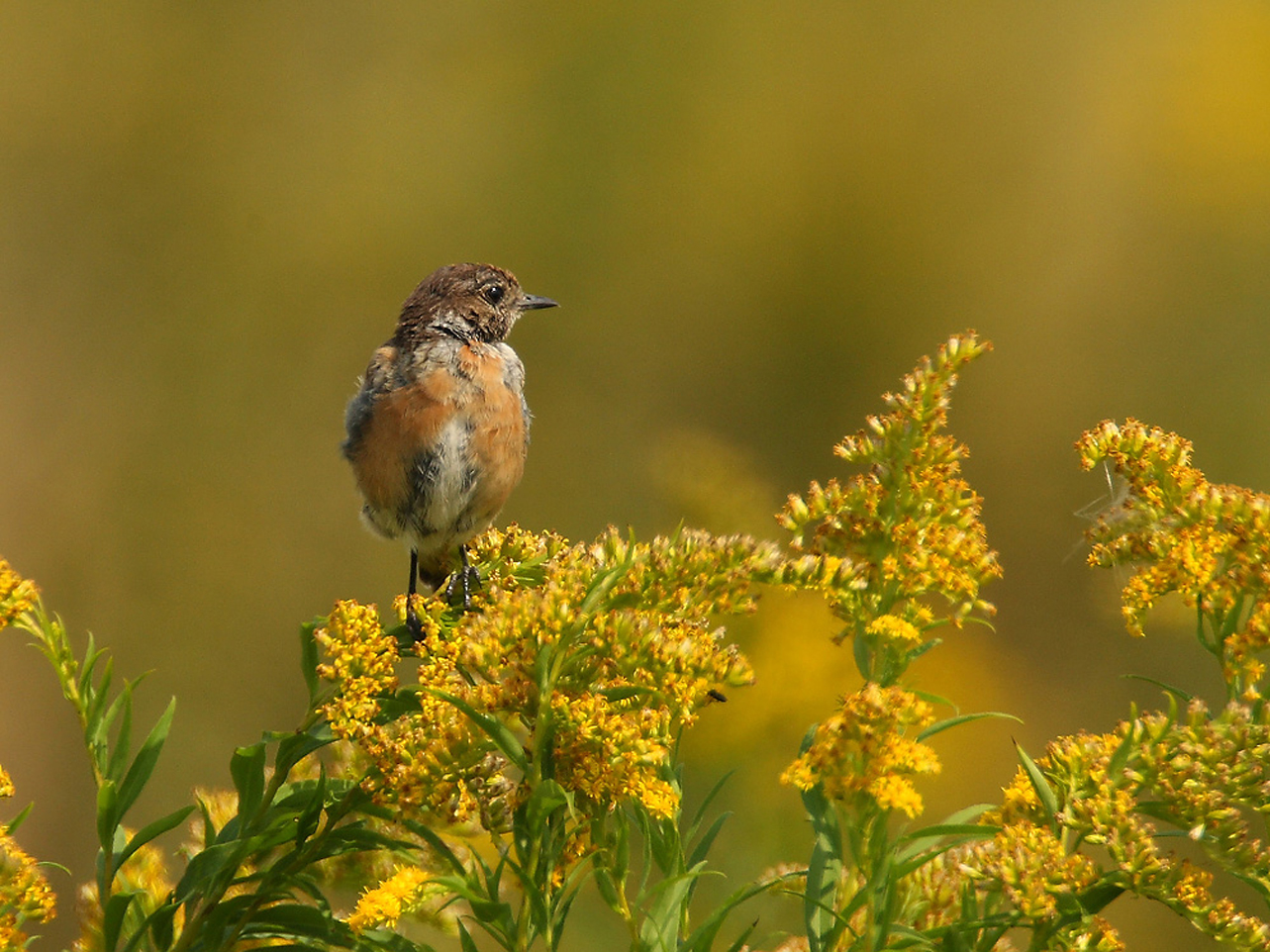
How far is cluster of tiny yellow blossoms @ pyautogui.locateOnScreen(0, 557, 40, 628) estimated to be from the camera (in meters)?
1.59

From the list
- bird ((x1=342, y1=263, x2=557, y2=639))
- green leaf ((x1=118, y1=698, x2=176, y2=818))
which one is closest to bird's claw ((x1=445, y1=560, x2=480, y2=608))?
bird ((x1=342, y1=263, x2=557, y2=639))

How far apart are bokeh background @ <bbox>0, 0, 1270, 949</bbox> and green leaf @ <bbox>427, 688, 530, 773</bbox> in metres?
3.62

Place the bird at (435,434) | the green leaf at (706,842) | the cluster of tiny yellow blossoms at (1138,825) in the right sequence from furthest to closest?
1. the bird at (435,434)
2. the green leaf at (706,842)
3. the cluster of tiny yellow blossoms at (1138,825)

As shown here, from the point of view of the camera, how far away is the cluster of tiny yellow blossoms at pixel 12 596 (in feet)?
5.21

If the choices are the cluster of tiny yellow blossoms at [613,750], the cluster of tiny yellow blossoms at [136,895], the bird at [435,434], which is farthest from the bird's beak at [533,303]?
the cluster of tiny yellow blossoms at [613,750]

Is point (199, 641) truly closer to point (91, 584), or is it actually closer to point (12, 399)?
point (91, 584)

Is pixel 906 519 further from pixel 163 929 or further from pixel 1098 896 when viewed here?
pixel 163 929

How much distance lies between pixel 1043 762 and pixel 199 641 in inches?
181

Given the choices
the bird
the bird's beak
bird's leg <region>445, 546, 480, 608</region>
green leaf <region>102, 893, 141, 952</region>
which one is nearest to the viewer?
green leaf <region>102, 893, 141, 952</region>

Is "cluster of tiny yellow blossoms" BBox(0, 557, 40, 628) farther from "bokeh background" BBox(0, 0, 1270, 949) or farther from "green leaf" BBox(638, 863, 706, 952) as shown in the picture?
"bokeh background" BBox(0, 0, 1270, 949)

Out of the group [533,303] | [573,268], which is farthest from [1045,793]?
[573,268]

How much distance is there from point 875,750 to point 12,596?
1084 millimetres

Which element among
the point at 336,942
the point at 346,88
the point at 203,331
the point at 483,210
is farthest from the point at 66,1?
the point at 336,942

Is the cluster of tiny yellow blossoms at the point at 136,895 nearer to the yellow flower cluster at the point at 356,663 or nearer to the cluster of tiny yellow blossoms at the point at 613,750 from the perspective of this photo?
the yellow flower cluster at the point at 356,663
